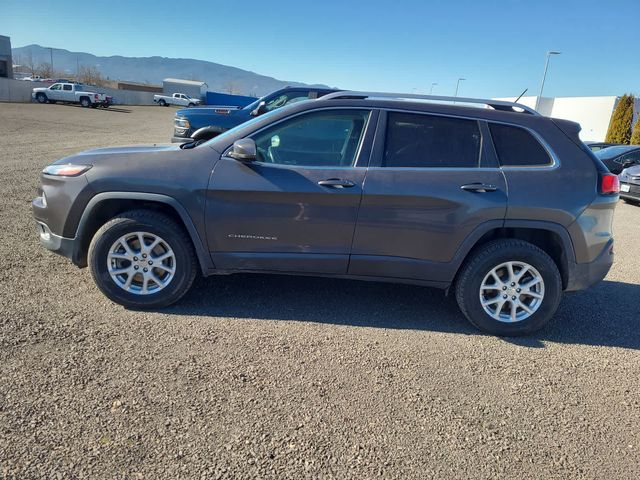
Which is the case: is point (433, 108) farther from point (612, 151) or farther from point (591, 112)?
point (591, 112)

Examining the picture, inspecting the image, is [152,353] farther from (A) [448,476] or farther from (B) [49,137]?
(B) [49,137]

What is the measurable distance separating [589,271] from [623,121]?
26866 millimetres

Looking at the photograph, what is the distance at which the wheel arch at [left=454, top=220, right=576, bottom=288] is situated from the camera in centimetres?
355

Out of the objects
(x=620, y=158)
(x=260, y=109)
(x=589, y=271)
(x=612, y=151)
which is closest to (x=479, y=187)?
(x=589, y=271)

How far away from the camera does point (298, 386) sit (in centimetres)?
282

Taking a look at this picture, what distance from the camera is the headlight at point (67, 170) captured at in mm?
3557

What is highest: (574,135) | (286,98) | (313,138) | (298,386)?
(286,98)

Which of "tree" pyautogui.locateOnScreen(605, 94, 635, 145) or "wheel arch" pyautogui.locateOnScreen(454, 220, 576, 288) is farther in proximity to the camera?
"tree" pyautogui.locateOnScreen(605, 94, 635, 145)

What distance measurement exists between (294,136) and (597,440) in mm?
2969

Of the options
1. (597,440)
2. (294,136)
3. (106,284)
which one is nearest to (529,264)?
(597,440)

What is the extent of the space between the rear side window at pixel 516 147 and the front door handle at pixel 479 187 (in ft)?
0.81

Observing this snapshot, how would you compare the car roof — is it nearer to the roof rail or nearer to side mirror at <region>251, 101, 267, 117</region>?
the roof rail

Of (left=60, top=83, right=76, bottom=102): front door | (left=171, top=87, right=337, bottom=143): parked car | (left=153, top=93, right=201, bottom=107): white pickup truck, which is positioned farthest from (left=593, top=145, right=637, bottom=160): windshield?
(left=153, top=93, right=201, bottom=107): white pickup truck

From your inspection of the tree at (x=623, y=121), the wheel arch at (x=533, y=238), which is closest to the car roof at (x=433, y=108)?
the wheel arch at (x=533, y=238)
